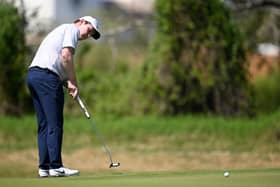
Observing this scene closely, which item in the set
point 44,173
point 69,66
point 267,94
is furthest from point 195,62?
point 69,66

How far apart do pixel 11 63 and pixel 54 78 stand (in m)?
12.6

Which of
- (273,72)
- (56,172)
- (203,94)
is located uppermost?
(273,72)

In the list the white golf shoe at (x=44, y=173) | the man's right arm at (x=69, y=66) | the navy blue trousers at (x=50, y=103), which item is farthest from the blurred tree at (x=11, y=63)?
the man's right arm at (x=69, y=66)

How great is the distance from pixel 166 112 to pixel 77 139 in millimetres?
3035

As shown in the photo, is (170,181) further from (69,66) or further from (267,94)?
(267,94)

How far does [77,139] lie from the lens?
2045 cm

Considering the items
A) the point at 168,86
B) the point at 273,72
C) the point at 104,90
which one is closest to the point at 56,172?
the point at 168,86

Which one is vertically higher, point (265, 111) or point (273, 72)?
point (273, 72)

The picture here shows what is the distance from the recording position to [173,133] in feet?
66.1

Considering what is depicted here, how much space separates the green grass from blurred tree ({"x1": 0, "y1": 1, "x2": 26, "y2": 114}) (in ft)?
5.29

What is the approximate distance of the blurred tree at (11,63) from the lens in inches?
910

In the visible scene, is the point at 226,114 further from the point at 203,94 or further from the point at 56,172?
the point at 56,172

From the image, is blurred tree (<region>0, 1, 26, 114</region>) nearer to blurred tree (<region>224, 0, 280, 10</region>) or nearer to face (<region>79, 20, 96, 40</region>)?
blurred tree (<region>224, 0, 280, 10</region>)

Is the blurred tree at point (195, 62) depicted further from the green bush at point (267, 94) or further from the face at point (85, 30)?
the face at point (85, 30)
